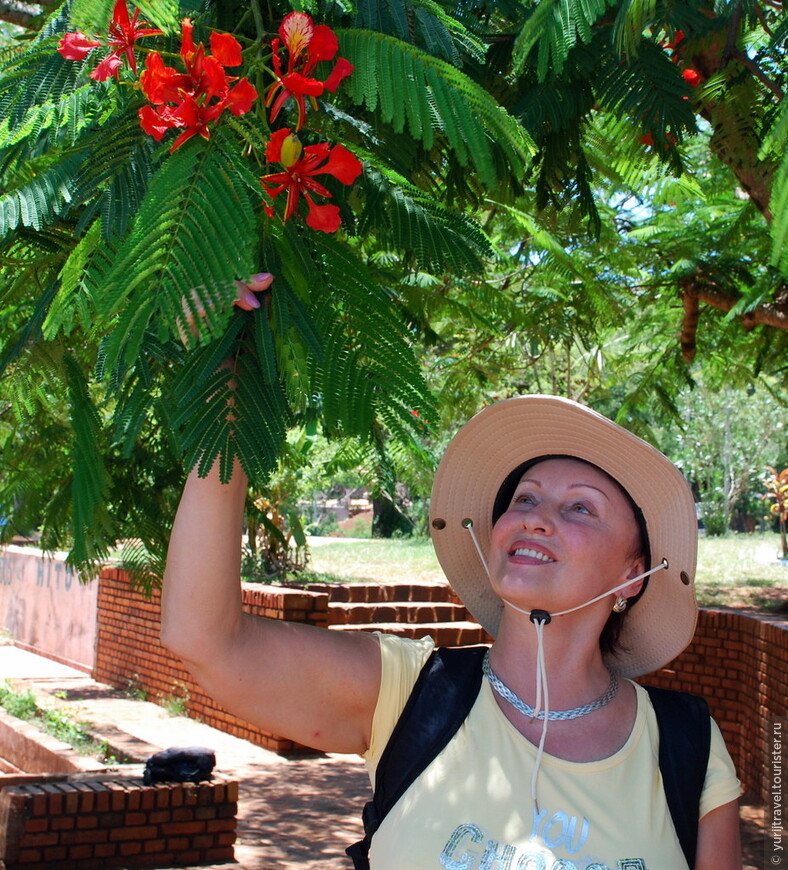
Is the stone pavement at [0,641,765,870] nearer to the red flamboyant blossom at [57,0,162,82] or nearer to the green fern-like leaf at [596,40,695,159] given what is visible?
the green fern-like leaf at [596,40,695,159]

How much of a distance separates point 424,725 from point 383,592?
10382 mm

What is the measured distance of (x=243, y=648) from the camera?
1.88 metres

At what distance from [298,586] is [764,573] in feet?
23.2

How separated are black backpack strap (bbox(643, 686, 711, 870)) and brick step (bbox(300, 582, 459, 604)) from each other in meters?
9.54

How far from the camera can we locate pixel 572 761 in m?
1.95

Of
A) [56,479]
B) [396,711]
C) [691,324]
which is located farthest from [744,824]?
[396,711]

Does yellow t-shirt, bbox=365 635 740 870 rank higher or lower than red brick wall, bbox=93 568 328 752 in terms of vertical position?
higher

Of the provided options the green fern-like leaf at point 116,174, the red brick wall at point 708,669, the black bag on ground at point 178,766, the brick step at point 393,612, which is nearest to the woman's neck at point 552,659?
the green fern-like leaf at point 116,174

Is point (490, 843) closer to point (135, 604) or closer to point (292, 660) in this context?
point (292, 660)

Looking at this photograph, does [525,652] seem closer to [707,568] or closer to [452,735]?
[452,735]

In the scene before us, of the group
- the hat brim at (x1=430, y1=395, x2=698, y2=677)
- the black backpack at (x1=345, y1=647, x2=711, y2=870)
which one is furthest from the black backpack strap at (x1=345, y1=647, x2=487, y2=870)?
the hat brim at (x1=430, y1=395, x2=698, y2=677)

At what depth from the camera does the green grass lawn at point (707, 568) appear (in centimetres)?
1210

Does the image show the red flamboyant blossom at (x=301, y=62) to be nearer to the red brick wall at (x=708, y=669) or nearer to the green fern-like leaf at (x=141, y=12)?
the green fern-like leaf at (x=141, y=12)

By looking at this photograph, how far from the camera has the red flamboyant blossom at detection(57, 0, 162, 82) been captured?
1617 mm
